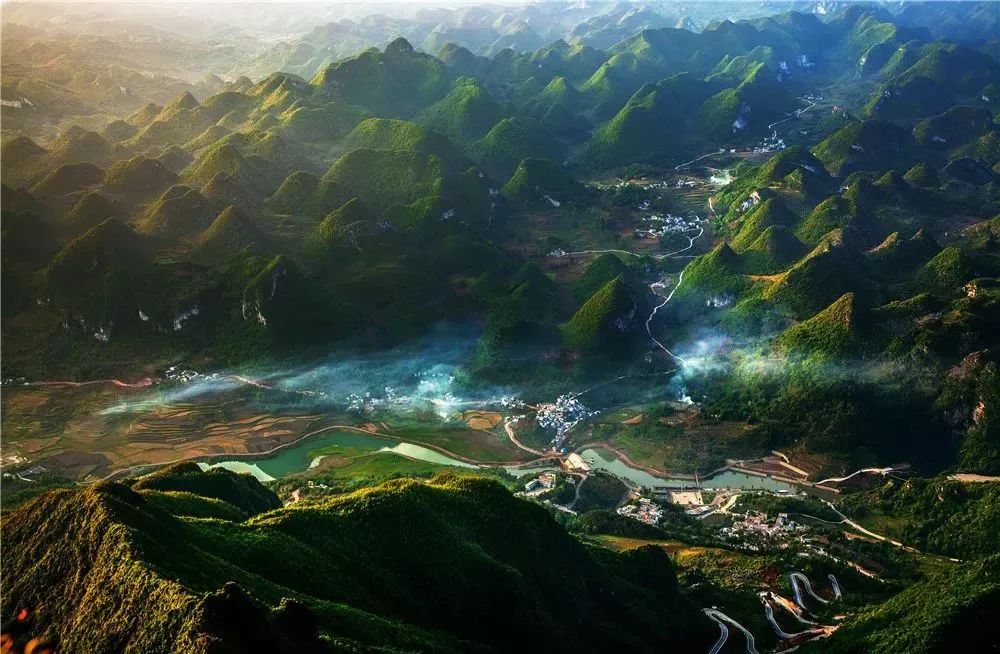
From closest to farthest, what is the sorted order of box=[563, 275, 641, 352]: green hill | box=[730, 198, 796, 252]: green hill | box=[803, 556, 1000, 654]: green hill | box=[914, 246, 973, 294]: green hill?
box=[803, 556, 1000, 654]: green hill, box=[563, 275, 641, 352]: green hill, box=[914, 246, 973, 294]: green hill, box=[730, 198, 796, 252]: green hill

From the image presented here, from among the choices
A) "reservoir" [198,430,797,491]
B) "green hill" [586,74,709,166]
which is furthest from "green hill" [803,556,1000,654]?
"green hill" [586,74,709,166]

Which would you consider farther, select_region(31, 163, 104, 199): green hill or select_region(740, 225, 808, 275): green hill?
select_region(31, 163, 104, 199): green hill

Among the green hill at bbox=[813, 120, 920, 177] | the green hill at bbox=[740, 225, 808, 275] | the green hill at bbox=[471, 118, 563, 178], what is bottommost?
the green hill at bbox=[740, 225, 808, 275]

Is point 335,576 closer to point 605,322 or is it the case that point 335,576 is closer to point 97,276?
point 605,322

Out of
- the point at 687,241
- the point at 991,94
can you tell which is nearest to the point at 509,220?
the point at 687,241

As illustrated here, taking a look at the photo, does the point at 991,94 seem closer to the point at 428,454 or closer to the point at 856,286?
the point at 856,286

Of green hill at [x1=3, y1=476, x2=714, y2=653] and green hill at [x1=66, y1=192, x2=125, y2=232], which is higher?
green hill at [x1=66, y1=192, x2=125, y2=232]

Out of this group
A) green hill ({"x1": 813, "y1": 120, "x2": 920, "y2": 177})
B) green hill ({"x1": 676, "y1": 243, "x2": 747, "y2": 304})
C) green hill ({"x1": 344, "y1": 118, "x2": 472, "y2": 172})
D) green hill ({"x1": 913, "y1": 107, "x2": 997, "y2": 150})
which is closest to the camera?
green hill ({"x1": 676, "y1": 243, "x2": 747, "y2": 304})

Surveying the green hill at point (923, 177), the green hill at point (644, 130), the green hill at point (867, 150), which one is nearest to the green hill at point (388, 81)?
the green hill at point (644, 130)

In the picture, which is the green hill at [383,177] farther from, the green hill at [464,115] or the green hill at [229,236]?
the green hill at [464,115]

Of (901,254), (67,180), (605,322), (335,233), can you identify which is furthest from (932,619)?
(67,180)

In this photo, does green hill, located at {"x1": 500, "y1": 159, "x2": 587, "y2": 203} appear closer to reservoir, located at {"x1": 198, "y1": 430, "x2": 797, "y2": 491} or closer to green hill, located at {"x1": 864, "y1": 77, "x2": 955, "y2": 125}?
reservoir, located at {"x1": 198, "y1": 430, "x2": 797, "y2": 491}
